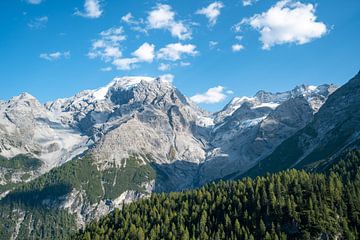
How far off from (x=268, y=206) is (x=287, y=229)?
14.4m

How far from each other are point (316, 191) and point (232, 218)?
31466 mm

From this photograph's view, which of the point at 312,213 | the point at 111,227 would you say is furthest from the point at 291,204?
the point at 111,227

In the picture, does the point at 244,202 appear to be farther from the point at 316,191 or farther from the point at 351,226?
the point at 351,226

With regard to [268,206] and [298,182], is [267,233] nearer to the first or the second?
[268,206]

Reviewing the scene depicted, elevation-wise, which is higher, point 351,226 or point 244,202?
point 244,202

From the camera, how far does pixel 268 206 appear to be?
510 ft

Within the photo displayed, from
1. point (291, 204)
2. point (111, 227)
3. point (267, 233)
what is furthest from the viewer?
point (111, 227)

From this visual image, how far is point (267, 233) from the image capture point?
136375 millimetres

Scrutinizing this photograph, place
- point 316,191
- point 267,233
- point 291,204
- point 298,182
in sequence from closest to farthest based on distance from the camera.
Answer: point 267,233 < point 291,204 < point 316,191 < point 298,182

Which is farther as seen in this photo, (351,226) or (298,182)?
(298,182)

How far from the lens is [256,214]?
155m

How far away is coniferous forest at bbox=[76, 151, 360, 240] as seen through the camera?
140500mm

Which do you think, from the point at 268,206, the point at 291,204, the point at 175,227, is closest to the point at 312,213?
the point at 291,204

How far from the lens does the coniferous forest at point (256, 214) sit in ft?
461
